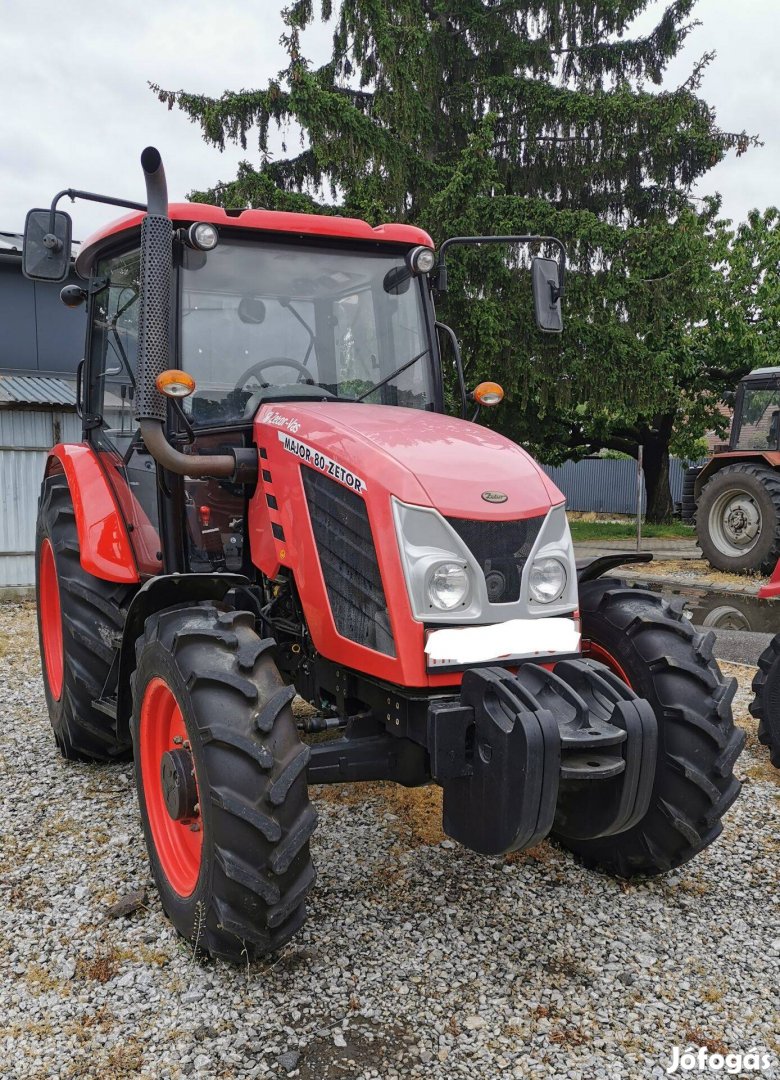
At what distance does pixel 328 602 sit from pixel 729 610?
323 inches

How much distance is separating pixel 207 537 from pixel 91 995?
1.69 meters

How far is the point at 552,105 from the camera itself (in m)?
13.5

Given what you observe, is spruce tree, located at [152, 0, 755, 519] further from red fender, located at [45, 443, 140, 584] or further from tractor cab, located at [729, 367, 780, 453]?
red fender, located at [45, 443, 140, 584]

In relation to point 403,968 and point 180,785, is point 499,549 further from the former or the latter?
point 403,968

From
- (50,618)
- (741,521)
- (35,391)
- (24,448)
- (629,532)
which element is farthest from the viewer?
(629,532)

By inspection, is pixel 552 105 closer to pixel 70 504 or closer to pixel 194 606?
pixel 70 504

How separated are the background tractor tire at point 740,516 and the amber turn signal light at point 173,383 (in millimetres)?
10377

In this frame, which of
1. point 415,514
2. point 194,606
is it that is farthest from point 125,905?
point 415,514

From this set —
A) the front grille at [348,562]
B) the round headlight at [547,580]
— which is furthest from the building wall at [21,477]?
the round headlight at [547,580]

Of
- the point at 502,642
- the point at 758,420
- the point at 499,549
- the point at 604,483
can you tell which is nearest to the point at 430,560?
the point at 499,549

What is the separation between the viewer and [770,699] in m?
4.57

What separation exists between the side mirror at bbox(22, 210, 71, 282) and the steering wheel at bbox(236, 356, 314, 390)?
2.84 ft

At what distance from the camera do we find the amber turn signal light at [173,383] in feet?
9.59

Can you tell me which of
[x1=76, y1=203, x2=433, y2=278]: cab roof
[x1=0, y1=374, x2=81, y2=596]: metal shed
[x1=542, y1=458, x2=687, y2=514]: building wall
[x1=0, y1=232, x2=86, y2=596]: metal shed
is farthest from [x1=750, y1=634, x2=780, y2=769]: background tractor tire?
[x1=542, y1=458, x2=687, y2=514]: building wall
